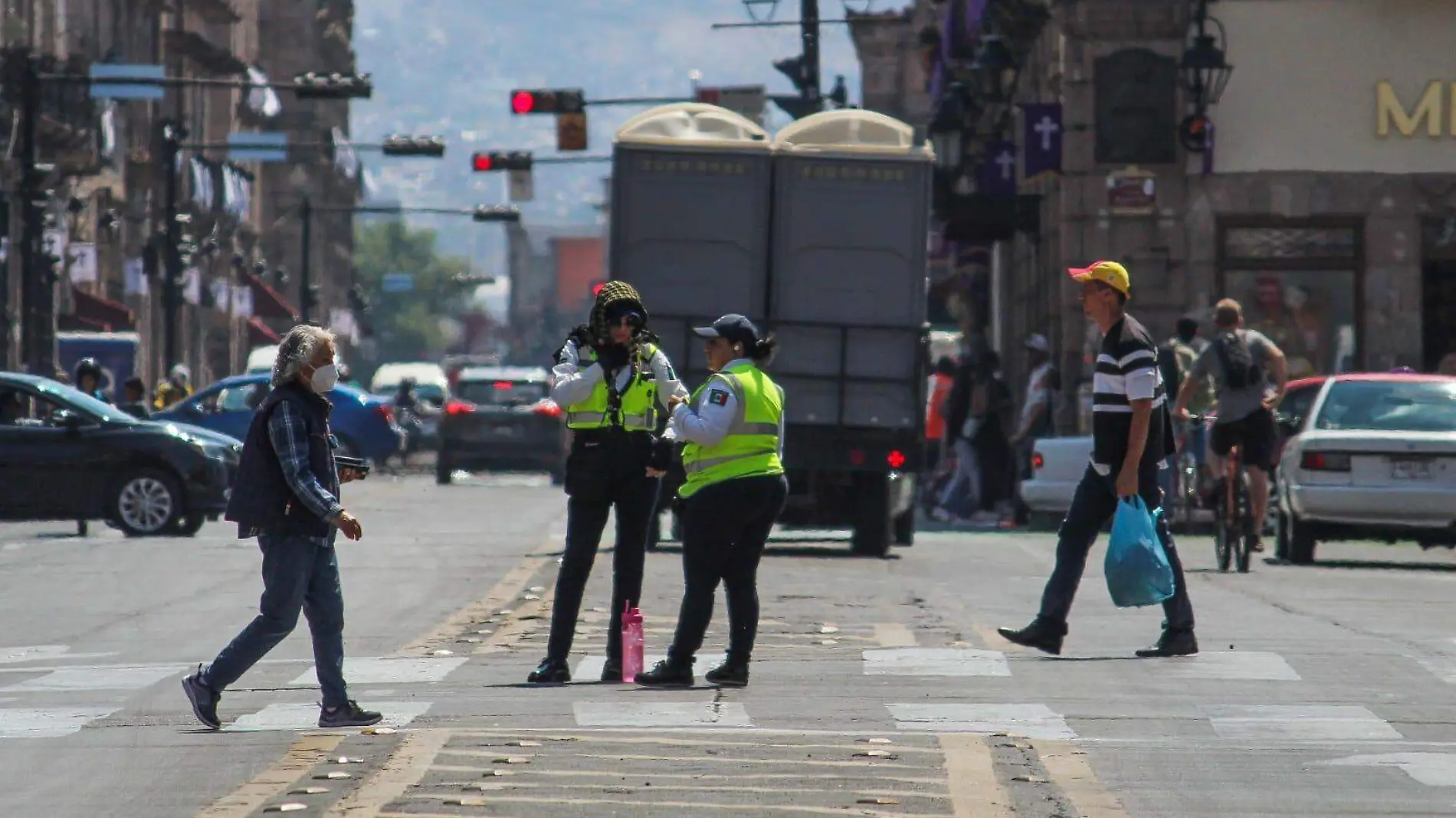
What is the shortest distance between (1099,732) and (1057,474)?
55.3 ft

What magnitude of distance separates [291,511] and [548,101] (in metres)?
A: 33.9

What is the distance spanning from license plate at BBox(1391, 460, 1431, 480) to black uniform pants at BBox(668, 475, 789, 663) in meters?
10.6

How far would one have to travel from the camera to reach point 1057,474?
26.7 m

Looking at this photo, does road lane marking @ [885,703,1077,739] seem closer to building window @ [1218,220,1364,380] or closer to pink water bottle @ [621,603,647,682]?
pink water bottle @ [621,603,647,682]

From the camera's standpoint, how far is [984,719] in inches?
409

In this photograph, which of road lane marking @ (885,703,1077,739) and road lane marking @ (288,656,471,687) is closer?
road lane marking @ (885,703,1077,739)

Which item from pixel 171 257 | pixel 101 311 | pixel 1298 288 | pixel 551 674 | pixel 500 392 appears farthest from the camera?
pixel 101 311

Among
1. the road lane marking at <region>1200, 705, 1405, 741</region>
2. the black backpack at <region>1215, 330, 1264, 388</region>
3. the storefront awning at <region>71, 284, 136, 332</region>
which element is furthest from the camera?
the storefront awning at <region>71, 284, 136, 332</region>

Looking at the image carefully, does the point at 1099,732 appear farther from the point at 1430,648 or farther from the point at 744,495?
the point at 1430,648

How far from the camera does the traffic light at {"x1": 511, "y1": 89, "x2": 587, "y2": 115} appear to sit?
42.8 meters

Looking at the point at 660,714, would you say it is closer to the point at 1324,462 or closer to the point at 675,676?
the point at 675,676

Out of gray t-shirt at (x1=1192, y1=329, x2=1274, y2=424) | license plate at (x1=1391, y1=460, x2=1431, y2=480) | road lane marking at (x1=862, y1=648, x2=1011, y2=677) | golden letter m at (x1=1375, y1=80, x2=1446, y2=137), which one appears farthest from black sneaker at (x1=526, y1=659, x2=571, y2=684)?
golden letter m at (x1=1375, y1=80, x2=1446, y2=137)

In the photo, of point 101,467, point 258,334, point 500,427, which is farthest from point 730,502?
point 258,334

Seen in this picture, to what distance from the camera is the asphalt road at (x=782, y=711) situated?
27.5 feet
